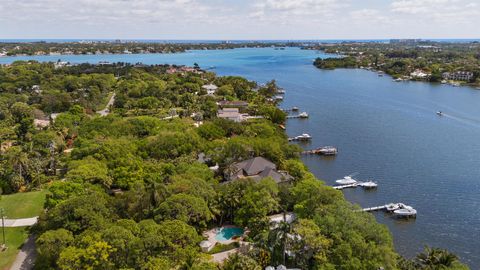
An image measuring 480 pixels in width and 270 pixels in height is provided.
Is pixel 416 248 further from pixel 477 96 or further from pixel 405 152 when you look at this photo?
pixel 477 96

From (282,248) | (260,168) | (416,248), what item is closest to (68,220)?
(282,248)

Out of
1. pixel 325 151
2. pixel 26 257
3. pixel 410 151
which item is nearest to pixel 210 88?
pixel 325 151

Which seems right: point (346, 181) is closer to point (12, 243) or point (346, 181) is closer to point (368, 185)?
point (368, 185)

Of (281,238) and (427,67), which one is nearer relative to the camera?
(281,238)

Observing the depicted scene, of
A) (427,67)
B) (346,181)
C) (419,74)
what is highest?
(427,67)

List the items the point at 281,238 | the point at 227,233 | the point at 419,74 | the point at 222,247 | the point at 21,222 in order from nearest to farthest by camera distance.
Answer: the point at 281,238 → the point at 222,247 → the point at 227,233 → the point at 21,222 → the point at 419,74

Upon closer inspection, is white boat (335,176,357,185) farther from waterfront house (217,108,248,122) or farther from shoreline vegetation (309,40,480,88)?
shoreline vegetation (309,40,480,88)
